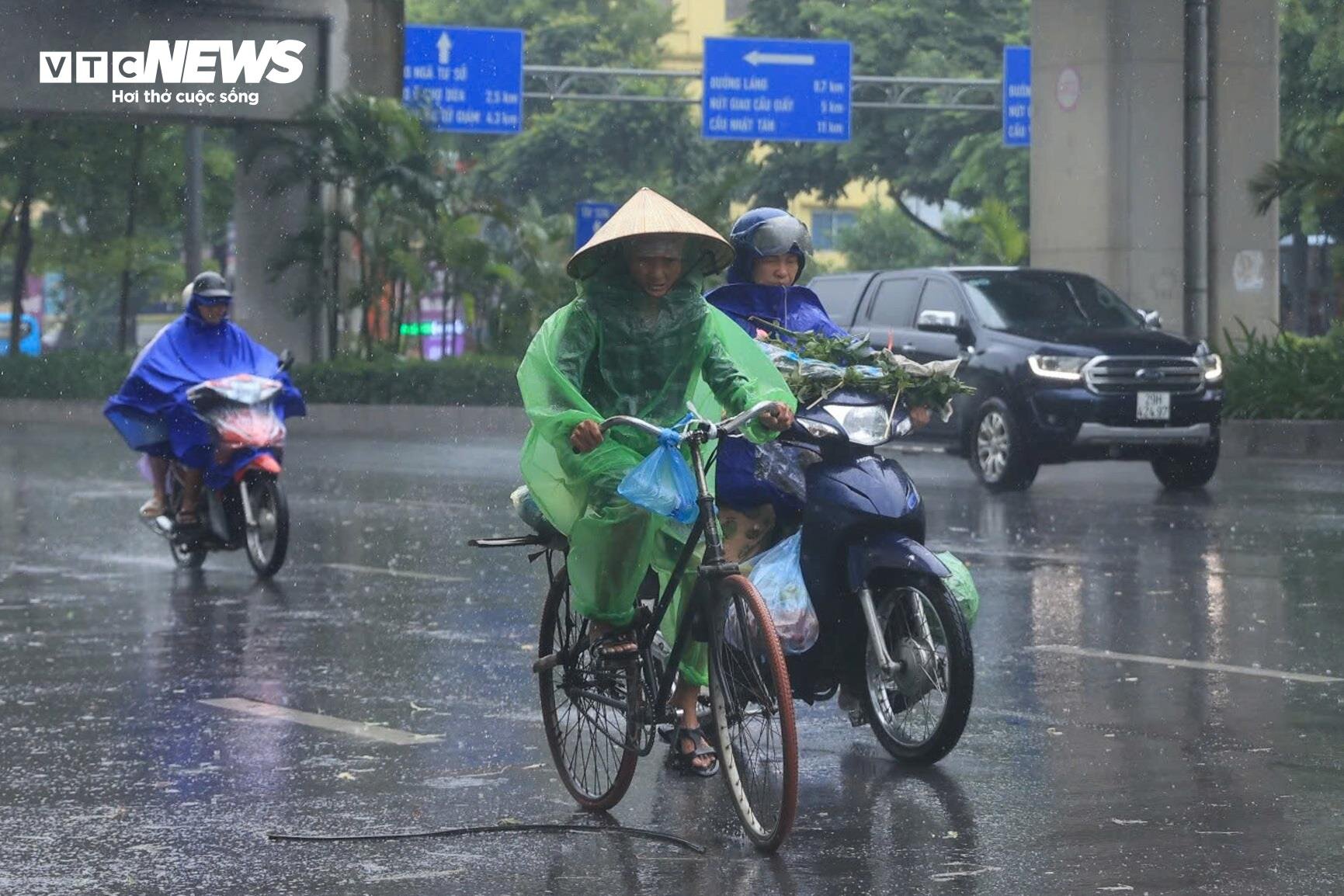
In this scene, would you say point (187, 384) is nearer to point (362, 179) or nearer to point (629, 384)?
point (629, 384)

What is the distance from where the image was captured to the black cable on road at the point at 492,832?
20.6ft

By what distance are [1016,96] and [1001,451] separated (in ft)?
83.7

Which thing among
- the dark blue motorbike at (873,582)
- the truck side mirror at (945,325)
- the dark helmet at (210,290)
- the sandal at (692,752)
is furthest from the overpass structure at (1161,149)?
the sandal at (692,752)

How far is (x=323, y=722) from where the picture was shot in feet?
27.3

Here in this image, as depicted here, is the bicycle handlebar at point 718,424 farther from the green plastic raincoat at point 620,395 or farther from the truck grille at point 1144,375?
the truck grille at point 1144,375

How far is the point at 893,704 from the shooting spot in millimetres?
7418

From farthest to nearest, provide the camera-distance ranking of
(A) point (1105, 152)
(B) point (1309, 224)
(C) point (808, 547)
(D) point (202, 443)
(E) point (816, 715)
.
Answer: (B) point (1309, 224), (A) point (1105, 152), (D) point (202, 443), (E) point (816, 715), (C) point (808, 547)

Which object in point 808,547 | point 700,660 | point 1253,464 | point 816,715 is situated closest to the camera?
point 700,660

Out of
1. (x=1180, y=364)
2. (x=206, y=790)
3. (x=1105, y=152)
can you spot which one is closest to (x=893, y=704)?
(x=206, y=790)

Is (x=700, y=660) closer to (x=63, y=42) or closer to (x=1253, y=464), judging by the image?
(x=1253, y=464)

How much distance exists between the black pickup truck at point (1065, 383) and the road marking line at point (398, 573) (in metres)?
5.73

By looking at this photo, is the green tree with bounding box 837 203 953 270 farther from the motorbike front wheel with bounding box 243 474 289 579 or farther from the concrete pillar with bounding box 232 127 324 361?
the motorbike front wheel with bounding box 243 474 289 579

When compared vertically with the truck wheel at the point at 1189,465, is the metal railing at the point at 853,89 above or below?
above

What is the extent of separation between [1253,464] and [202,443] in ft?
36.4
